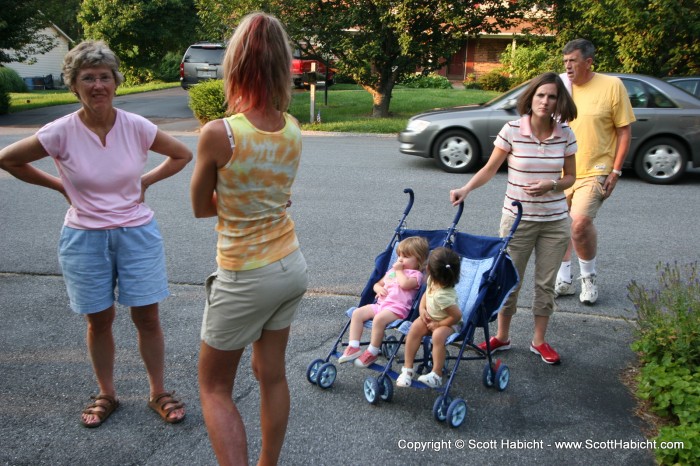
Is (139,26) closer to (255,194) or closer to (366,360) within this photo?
(366,360)

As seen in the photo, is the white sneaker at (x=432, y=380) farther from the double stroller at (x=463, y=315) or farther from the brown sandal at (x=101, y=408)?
the brown sandal at (x=101, y=408)

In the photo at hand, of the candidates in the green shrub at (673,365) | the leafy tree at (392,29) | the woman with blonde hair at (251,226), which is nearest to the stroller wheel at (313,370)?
the woman with blonde hair at (251,226)

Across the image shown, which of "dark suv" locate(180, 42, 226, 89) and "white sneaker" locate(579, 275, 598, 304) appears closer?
"white sneaker" locate(579, 275, 598, 304)

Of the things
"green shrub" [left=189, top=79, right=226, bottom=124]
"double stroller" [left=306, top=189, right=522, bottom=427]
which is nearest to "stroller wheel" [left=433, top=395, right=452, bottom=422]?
"double stroller" [left=306, top=189, right=522, bottom=427]

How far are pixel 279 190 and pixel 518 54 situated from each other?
2236cm

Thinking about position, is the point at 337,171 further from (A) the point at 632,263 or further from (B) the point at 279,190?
(B) the point at 279,190

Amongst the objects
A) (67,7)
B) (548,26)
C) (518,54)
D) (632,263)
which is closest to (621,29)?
(548,26)

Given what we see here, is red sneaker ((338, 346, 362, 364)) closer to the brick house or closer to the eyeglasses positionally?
the eyeglasses

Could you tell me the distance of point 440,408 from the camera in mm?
3570

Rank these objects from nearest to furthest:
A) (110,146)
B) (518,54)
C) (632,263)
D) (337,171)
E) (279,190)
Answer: (279,190)
(110,146)
(632,263)
(337,171)
(518,54)

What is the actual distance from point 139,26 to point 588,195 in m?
34.0

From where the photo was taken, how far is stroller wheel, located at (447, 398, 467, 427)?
11.5 feet

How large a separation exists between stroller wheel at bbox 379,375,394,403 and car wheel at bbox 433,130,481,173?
7458 mm

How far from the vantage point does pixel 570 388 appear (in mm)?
4047
